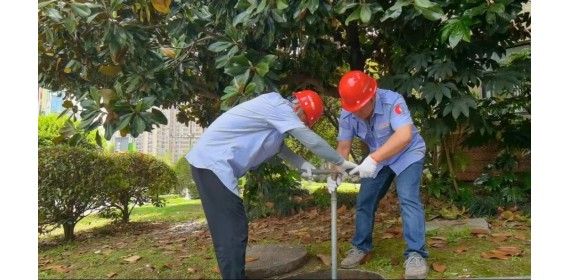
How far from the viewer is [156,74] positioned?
384 centimetres

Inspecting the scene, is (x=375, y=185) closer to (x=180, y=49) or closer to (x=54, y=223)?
(x=180, y=49)

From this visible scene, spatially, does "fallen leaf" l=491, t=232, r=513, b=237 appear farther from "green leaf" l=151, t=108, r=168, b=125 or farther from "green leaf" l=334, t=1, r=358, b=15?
"green leaf" l=151, t=108, r=168, b=125

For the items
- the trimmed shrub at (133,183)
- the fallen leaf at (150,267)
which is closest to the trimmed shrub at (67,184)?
the trimmed shrub at (133,183)

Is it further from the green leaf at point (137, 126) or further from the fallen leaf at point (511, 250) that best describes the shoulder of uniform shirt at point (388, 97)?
the green leaf at point (137, 126)

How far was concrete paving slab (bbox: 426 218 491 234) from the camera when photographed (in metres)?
4.30

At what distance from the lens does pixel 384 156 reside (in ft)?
9.81

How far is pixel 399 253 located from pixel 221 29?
229 cm

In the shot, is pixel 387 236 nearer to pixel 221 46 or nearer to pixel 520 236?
pixel 520 236

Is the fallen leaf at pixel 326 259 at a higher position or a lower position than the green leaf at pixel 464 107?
lower

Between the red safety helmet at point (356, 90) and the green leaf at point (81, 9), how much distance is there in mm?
1781

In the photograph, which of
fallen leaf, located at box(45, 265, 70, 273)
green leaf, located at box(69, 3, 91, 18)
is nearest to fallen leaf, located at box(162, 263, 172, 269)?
fallen leaf, located at box(45, 265, 70, 273)

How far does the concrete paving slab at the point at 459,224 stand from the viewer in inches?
169

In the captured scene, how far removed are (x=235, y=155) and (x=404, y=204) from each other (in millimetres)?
1119

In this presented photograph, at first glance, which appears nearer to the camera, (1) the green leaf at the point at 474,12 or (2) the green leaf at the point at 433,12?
(2) the green leaf at the point at 433,12
